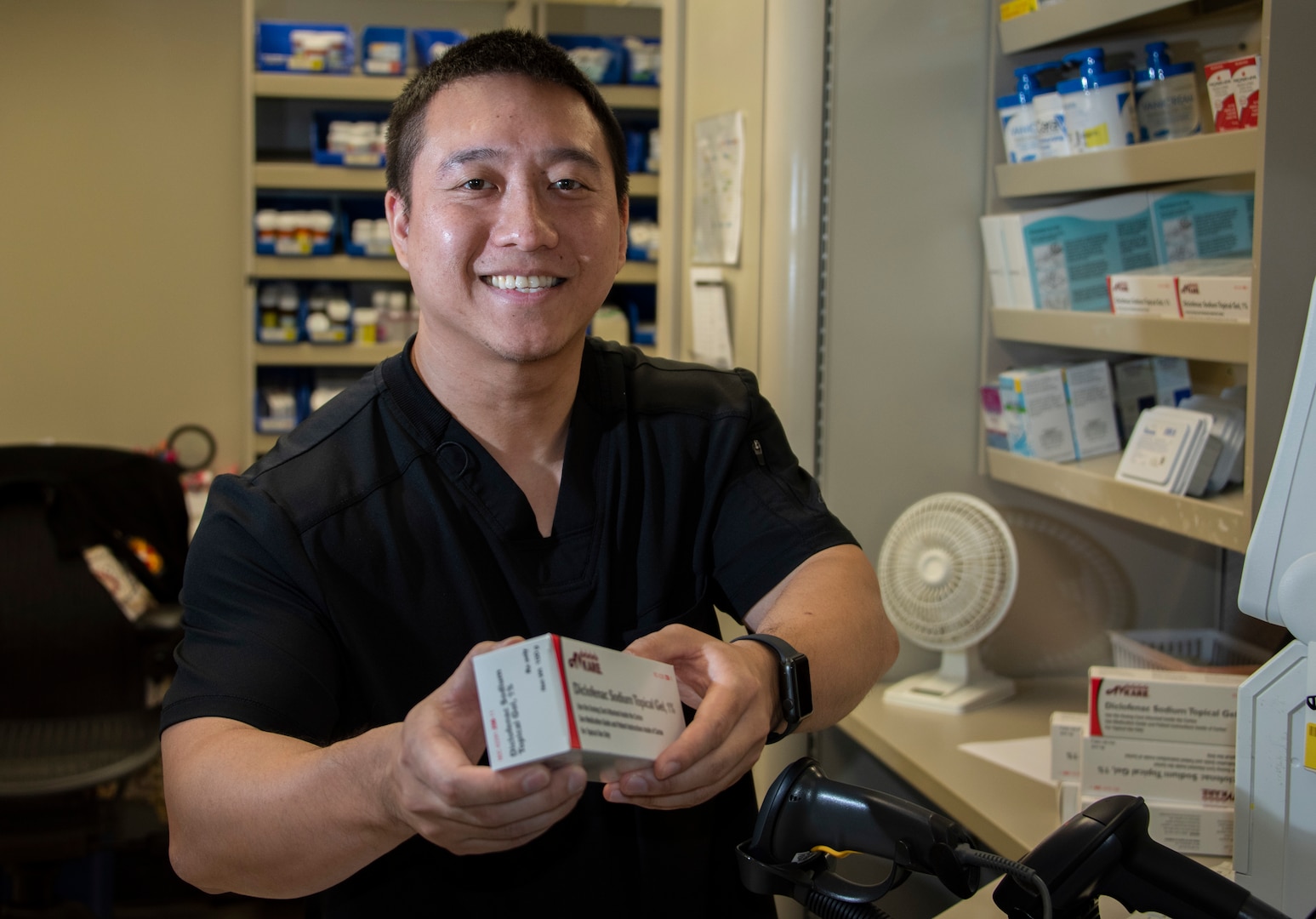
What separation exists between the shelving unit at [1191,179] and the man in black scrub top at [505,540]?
597mm

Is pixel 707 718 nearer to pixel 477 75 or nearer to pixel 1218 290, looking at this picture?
pixel 477 75

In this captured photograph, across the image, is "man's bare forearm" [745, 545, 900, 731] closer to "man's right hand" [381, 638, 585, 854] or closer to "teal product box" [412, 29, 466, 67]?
"man's right hand" [381, 638, 585, 854]

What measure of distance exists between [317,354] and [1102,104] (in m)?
2.64

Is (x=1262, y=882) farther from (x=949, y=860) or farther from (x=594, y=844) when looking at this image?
(x=594, y=844)

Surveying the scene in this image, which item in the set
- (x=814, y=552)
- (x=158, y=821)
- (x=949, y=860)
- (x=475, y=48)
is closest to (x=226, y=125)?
(x=158, y=821)

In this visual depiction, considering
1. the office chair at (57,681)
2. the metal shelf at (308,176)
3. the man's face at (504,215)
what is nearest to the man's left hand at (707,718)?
the man's face at (504,215)

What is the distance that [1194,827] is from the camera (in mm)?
1404

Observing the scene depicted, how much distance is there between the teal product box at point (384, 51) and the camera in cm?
362

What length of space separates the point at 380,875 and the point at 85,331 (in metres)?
3.61

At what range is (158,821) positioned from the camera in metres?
3.16

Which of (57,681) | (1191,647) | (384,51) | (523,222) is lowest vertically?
(57,681)

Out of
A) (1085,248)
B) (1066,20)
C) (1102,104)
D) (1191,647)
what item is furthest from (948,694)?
(1066,20)

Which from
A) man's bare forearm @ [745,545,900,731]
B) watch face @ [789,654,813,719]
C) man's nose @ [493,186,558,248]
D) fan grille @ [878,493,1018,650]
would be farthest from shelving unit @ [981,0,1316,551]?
man's nose @ [493,186,558,248]

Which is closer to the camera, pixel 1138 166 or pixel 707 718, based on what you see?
pixel 707 718
